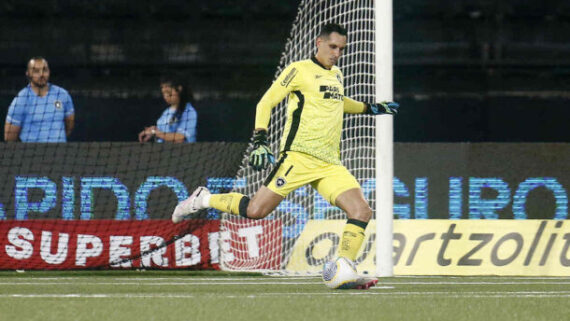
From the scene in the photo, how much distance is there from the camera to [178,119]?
1070 cm

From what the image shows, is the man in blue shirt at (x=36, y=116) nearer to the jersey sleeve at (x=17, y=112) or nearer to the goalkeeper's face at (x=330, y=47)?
the jersey sleeve at (x=17, y=112)

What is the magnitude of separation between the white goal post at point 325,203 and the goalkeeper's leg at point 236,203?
1235 millimetres

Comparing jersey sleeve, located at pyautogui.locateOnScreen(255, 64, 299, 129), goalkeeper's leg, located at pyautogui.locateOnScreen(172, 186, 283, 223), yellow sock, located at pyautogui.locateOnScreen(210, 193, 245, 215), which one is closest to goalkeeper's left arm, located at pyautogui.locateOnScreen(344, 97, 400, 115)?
jersey sleeve, located at pyautogui.locateOnScreen(255, 64, 299, 129)

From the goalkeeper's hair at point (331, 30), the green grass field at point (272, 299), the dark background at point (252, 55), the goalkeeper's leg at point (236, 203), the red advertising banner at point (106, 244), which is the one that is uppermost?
the dark background at point (252, 55)

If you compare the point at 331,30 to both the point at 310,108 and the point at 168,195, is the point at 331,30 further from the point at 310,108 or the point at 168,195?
the point at 168,195

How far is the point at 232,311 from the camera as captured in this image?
591 centimetres

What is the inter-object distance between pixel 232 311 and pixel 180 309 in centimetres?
27

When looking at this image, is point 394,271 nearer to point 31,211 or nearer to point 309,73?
point 309,73

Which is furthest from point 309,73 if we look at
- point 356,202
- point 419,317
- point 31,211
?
point 31,211

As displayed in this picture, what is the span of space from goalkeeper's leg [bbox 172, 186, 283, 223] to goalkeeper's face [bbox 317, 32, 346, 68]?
2.89 feet

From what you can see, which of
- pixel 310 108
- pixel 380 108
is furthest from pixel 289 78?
pixel 380 108

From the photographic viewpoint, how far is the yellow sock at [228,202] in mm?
8125

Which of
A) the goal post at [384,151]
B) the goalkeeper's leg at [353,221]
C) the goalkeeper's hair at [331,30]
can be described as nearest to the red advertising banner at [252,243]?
the goal post at [384,151]

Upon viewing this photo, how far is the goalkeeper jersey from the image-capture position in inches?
→ 306
